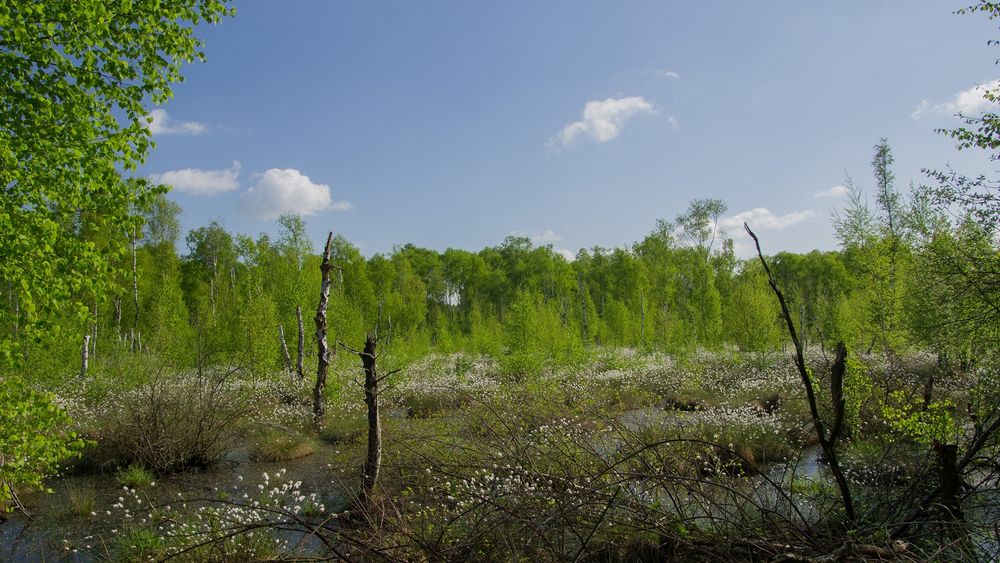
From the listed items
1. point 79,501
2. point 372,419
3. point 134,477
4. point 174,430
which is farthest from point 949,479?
point 174,430

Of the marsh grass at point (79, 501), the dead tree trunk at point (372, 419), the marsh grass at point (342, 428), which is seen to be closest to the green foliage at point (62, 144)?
the dead tree trunk at point (372, 419)

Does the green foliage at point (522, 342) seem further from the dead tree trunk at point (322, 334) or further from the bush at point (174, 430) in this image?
the bush at point (174, 430)

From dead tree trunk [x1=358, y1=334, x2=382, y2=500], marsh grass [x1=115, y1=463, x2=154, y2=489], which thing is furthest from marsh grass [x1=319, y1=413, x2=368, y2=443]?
dead tree trunk [x1=358, y1=334, x2=382, y2=500]

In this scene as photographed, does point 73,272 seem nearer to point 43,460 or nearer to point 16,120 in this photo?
point 16,120

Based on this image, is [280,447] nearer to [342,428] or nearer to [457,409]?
[342,428]

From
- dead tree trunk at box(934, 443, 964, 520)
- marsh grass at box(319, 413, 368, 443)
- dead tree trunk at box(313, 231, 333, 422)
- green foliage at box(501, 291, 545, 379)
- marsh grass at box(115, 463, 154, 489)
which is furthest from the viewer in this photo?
green foliage at box(501, 291, 545, 379)

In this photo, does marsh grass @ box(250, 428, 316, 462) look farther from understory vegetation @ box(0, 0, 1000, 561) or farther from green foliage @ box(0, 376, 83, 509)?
green foliage @ box(0, 376, 83, 509)

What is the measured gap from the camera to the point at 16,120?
5.27 m

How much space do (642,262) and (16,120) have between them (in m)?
41.7

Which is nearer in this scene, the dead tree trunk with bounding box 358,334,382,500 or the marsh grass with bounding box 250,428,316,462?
the dead tree trunk with bounding box 358,334,382,500

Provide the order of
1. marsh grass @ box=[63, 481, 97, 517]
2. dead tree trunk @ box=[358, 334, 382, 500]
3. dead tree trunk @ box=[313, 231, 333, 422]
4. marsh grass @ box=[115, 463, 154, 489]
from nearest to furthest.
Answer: dead tree trunk @ box=[358, 334, 382, 500] < marsh grass @ box=[63, 481, 97, 517] < marsh grass @ box=[115, 463, 154, 489] < dead tree trunk @ box=[313, 231, 333, 422]

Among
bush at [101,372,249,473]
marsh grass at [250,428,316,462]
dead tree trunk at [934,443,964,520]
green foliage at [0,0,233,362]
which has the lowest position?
marsh grass at [250,428,316,462]

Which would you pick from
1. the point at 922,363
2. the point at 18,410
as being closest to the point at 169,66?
the point at 18,410

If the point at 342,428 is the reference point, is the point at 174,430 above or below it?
above
